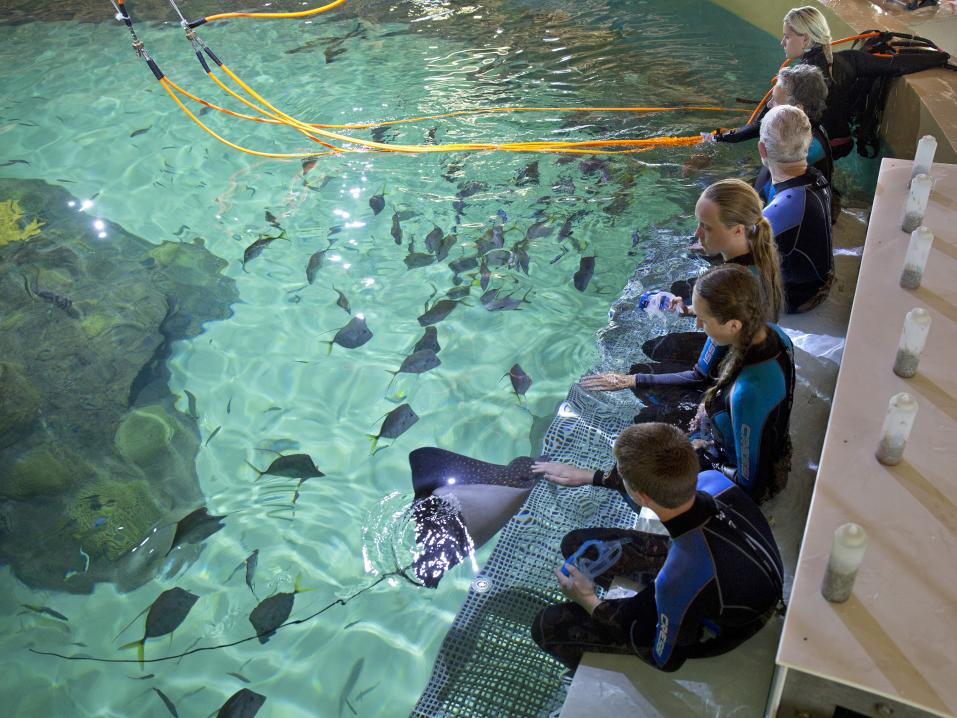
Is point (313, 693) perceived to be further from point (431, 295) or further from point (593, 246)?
point (593, 246)

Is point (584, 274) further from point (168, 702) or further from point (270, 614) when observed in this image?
point (168, 702)

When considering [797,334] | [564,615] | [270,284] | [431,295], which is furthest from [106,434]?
[797,334]

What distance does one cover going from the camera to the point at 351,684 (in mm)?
2930

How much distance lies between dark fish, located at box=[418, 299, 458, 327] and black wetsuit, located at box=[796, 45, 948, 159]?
277cm

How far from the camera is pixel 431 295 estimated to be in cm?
482

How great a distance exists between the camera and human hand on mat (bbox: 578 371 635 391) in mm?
3410

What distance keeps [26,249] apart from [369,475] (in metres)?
3.91

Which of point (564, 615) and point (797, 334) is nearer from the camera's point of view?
point (564, 615)

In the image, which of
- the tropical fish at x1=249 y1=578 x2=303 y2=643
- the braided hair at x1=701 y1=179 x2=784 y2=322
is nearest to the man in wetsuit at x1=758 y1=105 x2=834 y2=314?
the braided hair at x1=701 y1=179 x2=784 y2=322

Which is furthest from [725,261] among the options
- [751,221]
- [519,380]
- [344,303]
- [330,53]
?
[330,53]

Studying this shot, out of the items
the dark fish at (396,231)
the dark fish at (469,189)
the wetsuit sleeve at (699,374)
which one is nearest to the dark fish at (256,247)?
the dark fish at (396,231)

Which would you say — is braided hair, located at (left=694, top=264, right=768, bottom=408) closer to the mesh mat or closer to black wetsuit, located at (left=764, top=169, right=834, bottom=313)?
the mesh mat

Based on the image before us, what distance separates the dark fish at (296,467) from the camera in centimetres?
376

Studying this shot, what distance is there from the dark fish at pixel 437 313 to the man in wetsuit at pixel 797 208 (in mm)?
1960
